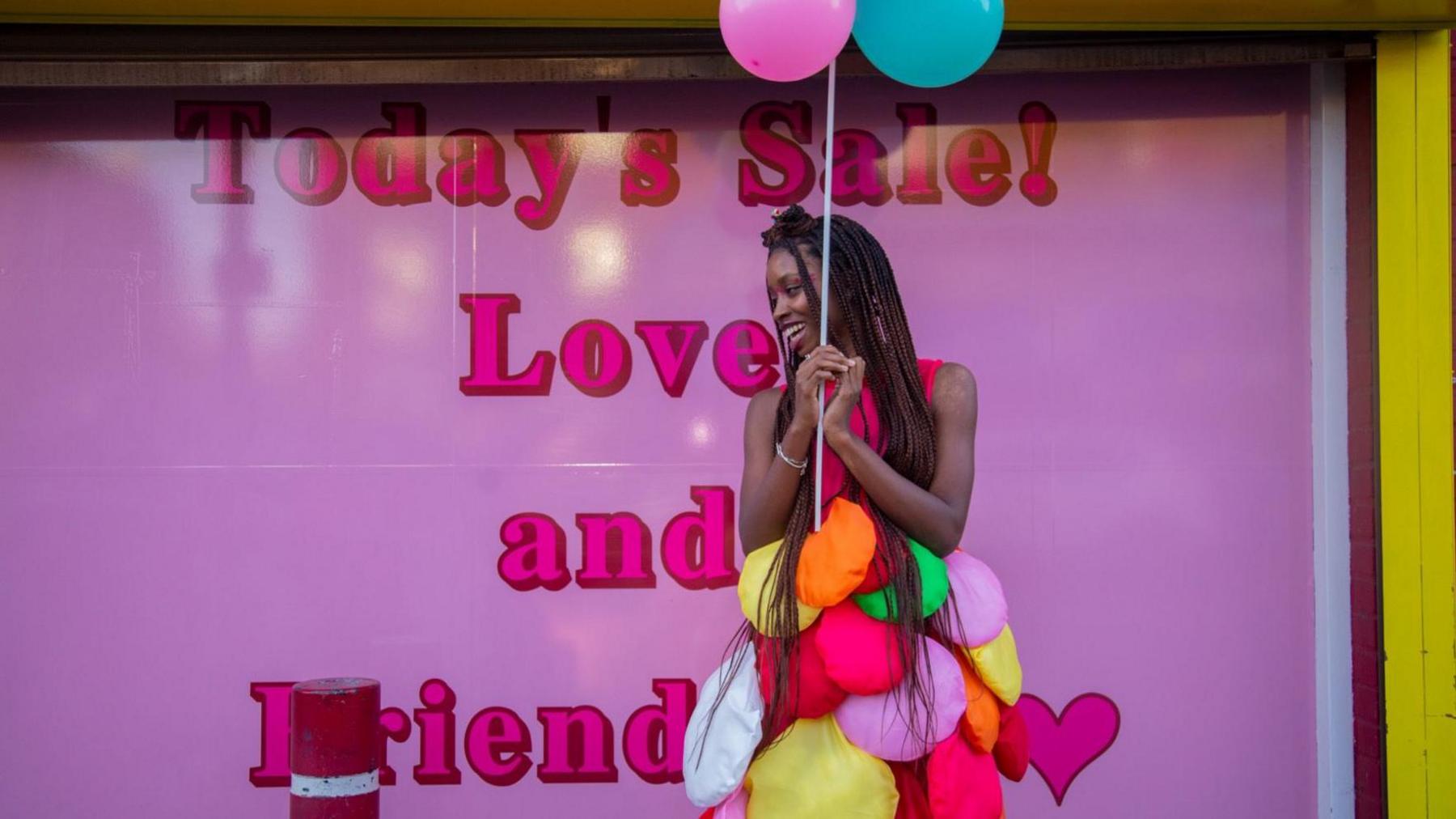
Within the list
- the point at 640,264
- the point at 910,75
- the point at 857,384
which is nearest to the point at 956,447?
the point at 857,384

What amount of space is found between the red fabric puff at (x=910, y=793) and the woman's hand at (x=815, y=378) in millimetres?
725

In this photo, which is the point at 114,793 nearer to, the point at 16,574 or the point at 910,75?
the point at 16,574

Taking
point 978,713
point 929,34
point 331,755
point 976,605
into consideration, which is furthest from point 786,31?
point 331,755

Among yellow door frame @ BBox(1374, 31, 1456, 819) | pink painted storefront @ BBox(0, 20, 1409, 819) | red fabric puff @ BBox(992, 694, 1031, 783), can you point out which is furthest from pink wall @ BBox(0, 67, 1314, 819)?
red fabric puff @ BBox(992, 694, 1031, 783)

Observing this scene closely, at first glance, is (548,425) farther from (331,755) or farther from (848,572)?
(848,572)

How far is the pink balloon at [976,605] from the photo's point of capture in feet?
9.62

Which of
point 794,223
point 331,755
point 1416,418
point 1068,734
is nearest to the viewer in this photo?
point 794,223

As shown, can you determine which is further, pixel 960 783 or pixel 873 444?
pixel 873 444

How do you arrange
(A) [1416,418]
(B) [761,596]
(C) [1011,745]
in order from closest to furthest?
(B) [761,596] → (C) [1011,745] → (A) [1416,418]

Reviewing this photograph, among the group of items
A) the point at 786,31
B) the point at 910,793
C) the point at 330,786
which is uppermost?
the point at 786,31

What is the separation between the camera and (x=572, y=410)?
4.74m

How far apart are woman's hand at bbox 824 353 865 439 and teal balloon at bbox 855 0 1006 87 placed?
0.77 meters

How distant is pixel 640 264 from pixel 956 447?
77.4 inches

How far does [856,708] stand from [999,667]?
0.32 meters
